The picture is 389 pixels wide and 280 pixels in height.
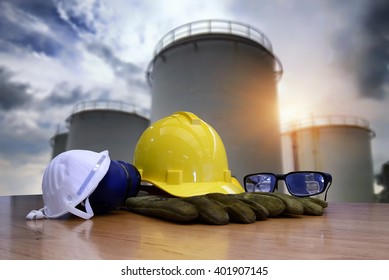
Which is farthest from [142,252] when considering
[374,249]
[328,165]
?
[328,165]

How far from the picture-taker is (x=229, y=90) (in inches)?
103

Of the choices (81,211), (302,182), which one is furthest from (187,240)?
(302,182)

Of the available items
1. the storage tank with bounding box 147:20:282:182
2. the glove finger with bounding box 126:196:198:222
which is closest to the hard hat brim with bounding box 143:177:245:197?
the glove finger with bounding box 126:196:198:222

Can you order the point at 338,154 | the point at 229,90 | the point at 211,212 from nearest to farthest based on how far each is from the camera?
the point at 211,212, the point at 229,90, the point at 338,154

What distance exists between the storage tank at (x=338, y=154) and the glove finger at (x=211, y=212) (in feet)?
10.0

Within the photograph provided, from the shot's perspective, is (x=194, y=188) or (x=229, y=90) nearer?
(x=194, y=188)

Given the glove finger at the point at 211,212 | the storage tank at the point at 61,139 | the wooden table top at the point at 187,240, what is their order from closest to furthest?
1. the wooden table top at the point at 187,240
2. the glove finger at the point at 211,212
3. the storage tank at the point at 61,139

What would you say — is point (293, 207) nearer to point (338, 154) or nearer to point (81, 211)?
point (81, 211)

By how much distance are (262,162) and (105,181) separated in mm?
2082

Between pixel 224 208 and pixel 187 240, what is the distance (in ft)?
0.72

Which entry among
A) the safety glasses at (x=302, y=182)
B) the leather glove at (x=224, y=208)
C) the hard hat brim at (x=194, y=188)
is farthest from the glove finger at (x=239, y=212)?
the safety glasses at (x=302, y=182)

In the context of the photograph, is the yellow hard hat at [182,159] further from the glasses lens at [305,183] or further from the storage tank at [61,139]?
the storage tank at [61,139]

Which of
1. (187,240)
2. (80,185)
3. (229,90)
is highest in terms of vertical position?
(229,90)

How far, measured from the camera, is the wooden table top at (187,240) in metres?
0.39
